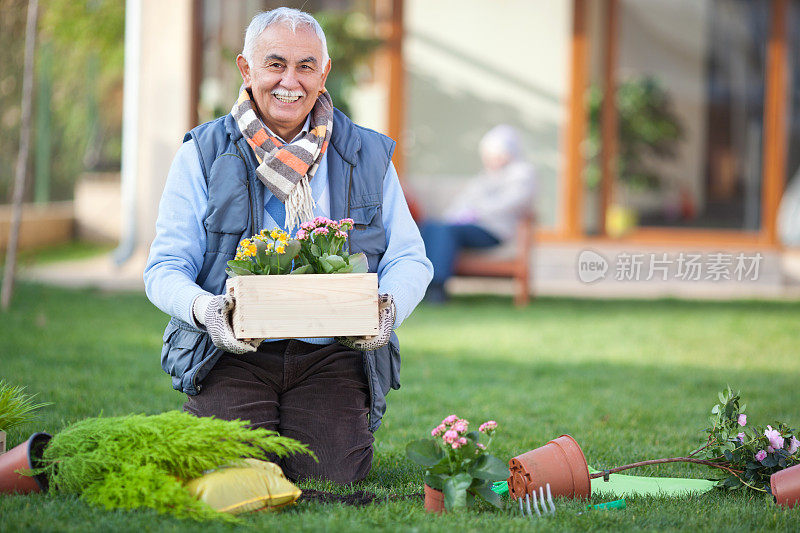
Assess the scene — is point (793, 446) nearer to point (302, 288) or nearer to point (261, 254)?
point (302, 288)

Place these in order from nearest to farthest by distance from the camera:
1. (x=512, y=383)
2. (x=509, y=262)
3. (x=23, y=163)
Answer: (x=512, y=383) < (x=23, y=163) < (x=509, y=262)

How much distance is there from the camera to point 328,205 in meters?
2.96

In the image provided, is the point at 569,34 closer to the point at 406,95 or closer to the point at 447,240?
the point at 406,95

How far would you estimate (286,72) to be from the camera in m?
2.82

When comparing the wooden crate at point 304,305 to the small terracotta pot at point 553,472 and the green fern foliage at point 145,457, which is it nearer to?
the green fern foliage at point 145,457

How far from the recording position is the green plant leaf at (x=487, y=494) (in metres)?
2.47

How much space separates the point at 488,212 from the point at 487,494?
18.0 ft

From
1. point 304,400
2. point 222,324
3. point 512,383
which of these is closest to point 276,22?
point 222,324

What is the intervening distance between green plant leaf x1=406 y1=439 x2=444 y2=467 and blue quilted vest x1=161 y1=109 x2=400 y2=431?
489 mm

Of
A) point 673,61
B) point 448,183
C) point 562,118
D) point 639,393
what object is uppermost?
point 673,61

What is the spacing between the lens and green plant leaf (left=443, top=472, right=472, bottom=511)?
244 centimetres

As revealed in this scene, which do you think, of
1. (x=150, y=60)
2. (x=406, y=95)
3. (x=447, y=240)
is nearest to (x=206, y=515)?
(x=447, y=240)

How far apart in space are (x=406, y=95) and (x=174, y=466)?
27.5 ft

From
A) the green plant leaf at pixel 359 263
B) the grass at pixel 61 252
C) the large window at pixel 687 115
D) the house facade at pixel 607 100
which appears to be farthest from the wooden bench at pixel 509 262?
the green plant leaf at pixel 359 263
